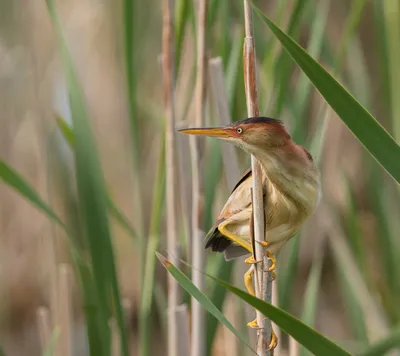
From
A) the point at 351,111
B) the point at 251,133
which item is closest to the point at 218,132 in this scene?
the point at 251,133

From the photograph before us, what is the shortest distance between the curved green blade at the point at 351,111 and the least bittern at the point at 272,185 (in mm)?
86

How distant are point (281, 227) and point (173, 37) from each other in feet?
0.98

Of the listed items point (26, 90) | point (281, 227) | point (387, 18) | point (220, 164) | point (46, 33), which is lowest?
point (281, 227)

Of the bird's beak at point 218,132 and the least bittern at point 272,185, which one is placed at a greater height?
the bird's beak at point 218,132

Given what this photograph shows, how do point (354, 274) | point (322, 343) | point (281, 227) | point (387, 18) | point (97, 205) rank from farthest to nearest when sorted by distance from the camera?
1. point (354, 274)
2. point (387, 18)
3. point (97, 205)
4. point (281, 227)
5. point (322, 343)

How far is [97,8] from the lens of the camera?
224 cm

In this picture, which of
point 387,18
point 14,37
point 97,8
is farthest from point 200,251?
point 97,8

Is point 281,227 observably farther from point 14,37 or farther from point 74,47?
point 74,47

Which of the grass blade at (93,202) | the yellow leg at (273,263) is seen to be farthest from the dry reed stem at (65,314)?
the yellow leg at (273,263)

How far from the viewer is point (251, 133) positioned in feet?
2.31

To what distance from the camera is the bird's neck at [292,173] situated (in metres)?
0.73

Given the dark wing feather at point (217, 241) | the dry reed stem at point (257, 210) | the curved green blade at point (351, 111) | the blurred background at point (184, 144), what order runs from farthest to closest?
the blurred background at point (184, 144)
the dark wing feather at point (217, 241)
the dry reed stem at point (257, 210)
the curved green blade at point (351, 111)

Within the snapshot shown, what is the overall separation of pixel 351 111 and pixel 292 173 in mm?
129

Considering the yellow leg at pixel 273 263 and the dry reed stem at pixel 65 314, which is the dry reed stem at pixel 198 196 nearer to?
the yellow leg at pixel 273 263
